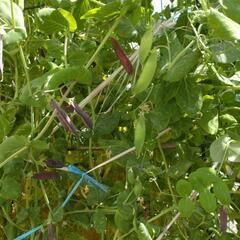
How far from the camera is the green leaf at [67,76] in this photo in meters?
0.63

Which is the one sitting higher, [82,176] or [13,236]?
[82,176]

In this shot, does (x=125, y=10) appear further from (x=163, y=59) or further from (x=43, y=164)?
(x=43, y=164)

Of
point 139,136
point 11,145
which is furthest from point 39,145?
point 139,136

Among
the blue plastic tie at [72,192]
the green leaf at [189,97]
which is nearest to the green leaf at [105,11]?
the green leaf at [189,97]

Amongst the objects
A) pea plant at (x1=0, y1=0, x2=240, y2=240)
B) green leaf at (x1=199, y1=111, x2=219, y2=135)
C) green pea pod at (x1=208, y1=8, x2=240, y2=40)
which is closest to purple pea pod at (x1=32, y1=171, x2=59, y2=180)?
pea plant at (x1=0, y1=0, x2=240, y2=240)

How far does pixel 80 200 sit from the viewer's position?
803 millimetres

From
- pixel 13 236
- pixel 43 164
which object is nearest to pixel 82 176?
pixel 43 164

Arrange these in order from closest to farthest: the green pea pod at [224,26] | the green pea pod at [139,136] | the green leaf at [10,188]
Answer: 1. the green pea pod at [224,26]
2. the green pea pod at [139,136]
3. the green leaf at [10,188]

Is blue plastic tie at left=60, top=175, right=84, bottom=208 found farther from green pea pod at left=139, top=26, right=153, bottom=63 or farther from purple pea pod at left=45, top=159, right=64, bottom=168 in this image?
green pea pod at left=139, top=26, right=153, bottom=63

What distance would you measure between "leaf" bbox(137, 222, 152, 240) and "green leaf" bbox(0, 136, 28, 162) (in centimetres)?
18

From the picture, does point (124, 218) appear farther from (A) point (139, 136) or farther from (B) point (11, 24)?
(B) point (11, 24)

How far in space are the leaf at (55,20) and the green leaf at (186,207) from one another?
9.7 inches

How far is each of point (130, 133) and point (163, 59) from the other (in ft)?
0.55

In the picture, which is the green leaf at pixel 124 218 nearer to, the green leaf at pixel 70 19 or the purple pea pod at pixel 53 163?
the purple pea pod at pixel 53 163
